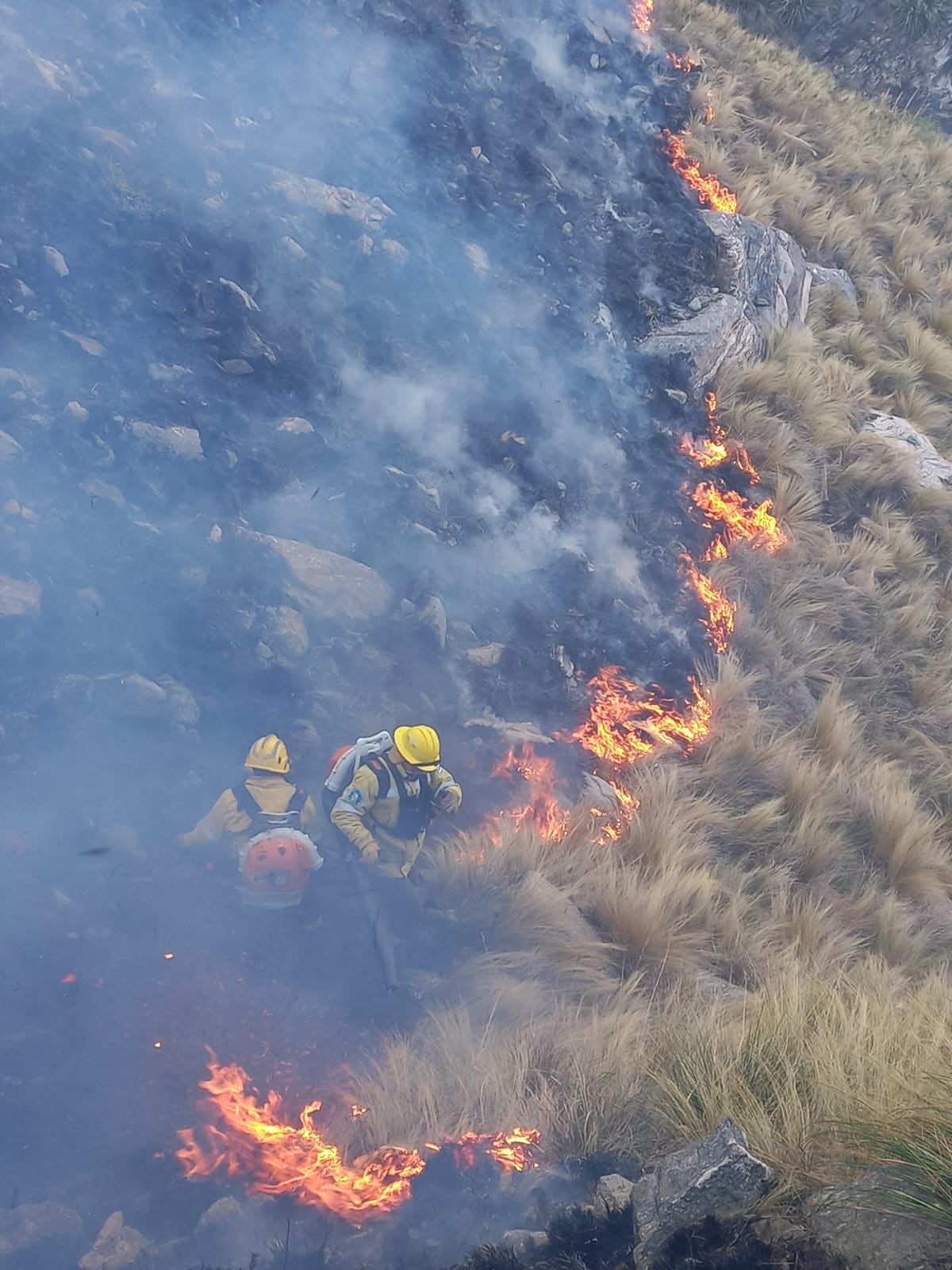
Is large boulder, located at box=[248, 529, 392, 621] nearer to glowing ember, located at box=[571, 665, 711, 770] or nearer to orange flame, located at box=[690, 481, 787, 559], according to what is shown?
glowing ember, located at box=[571, 665, 711, 770]

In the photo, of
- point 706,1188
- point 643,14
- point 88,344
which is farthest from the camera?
point 643,14

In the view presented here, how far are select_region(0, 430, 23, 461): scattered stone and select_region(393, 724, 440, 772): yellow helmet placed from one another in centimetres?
318

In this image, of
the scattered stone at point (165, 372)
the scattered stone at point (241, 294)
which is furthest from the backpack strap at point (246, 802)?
the scattered stone at point (241, 294)

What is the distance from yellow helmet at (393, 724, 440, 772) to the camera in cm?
493

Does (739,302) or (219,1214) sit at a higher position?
(739,302)

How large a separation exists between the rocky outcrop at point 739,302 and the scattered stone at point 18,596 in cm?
546

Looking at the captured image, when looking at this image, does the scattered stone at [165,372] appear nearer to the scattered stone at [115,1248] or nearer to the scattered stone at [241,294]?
the scattered stone at [241,294]

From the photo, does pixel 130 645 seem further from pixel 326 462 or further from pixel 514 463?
pixel 514 463

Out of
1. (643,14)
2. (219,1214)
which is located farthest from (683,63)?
(219,1214)

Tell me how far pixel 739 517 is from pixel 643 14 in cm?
802

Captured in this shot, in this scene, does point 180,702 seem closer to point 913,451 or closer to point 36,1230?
point 36,1230

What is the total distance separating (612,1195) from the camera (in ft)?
10.4

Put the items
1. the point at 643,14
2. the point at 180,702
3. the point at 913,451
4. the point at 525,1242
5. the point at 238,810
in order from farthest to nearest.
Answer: the point at 643,14 < the point at 913,451 < the point at 180,702 < the point at 238,810 < the point at 525,1242

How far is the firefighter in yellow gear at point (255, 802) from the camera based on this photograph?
4832 mm
